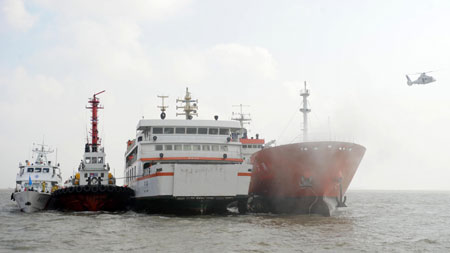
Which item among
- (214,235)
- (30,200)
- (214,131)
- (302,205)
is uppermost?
(214,131)

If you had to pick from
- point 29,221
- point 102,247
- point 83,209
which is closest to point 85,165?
point 83,209

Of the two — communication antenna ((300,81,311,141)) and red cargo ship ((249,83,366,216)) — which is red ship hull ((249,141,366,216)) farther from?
communication antenna ((300,81,311,141))

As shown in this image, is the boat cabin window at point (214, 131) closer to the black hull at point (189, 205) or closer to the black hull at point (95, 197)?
the black hull at point (189, 205)

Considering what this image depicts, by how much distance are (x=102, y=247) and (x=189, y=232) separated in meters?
4.30

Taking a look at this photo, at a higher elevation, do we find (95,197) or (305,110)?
(305,110)

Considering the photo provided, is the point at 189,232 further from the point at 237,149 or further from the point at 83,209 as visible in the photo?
the point at 83,209

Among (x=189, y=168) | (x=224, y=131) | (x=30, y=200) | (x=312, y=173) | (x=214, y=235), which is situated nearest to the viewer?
(x=214, y=235)

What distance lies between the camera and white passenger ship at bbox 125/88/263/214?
2520cm

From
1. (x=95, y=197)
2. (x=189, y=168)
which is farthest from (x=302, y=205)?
(x=95, y=197)

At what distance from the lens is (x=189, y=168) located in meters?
25.2

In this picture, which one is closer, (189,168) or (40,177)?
(189,168)

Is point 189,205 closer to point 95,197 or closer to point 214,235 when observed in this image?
point 214,235

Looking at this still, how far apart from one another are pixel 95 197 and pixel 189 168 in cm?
932

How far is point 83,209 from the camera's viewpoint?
104ft
